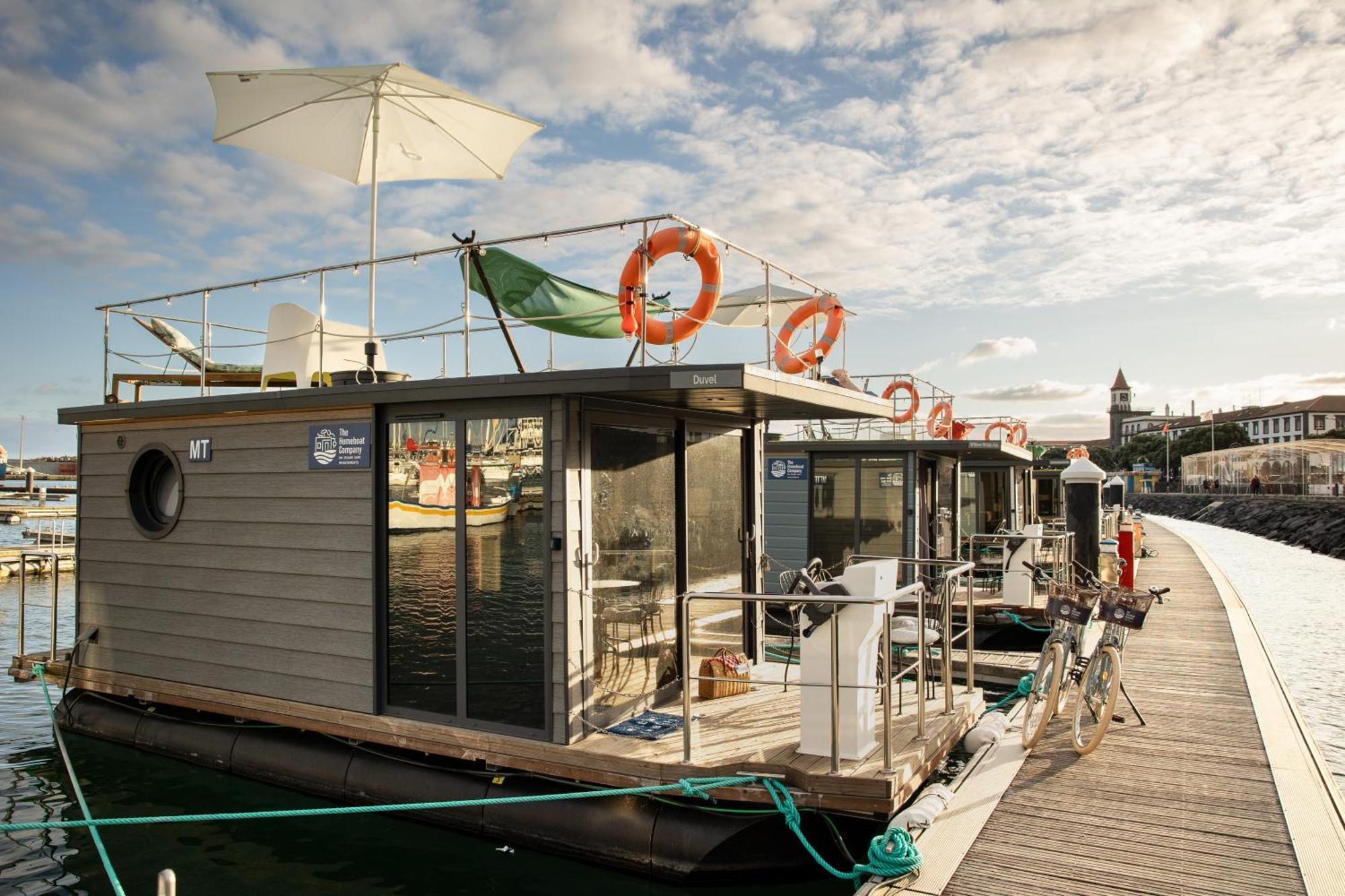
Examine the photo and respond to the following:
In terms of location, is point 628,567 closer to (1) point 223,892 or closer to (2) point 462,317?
(2) point 462,317

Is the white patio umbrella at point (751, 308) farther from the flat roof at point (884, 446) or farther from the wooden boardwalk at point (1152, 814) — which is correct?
the wooden boardwalk at point (1152, 814)

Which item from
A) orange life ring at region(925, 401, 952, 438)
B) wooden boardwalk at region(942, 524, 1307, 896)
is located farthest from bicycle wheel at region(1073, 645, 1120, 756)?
orange life ring at region(925, 401, 952, 438)

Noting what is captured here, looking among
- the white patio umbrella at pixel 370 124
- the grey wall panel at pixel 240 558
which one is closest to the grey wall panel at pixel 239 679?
the grey wall panel at pixel 240 558

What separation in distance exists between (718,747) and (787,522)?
310 inches

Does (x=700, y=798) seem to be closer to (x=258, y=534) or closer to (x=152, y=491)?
(x=258, y=534)

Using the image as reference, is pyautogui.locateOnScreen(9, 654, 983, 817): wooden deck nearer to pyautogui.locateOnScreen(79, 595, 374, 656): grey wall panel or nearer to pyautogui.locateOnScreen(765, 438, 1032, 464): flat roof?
pyautogui.locateOnScreen(79, 595, 374, 656): grey wall panel

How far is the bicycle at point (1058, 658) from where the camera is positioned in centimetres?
641

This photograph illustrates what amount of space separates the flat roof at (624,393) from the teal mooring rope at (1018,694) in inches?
110

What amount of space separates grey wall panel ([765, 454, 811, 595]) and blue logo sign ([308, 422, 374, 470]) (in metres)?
7.69

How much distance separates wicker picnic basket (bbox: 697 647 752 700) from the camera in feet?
22.2

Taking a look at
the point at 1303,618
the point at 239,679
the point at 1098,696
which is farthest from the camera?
the point at 1303,618

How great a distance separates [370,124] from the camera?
9.55 m

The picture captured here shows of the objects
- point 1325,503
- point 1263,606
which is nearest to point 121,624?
point 1263,606

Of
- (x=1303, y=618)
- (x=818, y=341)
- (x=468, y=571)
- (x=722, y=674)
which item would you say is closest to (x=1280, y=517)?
(x=1303, y=618)
